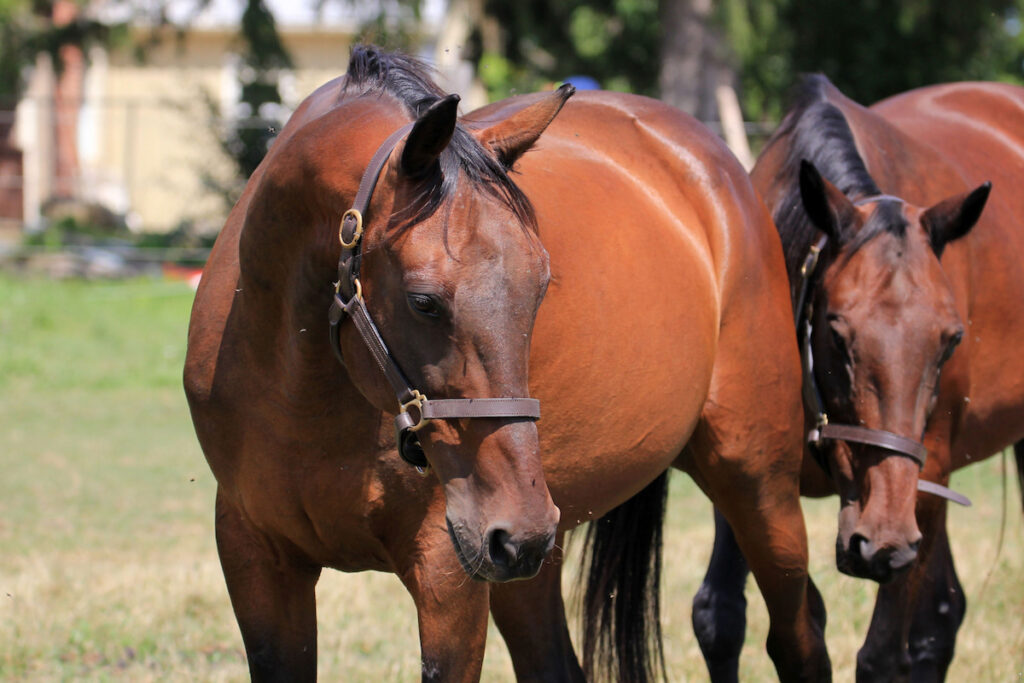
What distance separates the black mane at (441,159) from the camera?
2.28 m

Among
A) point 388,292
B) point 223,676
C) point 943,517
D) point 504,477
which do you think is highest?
point 388,292

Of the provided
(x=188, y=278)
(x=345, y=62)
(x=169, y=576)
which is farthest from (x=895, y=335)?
(x=188, y=278)

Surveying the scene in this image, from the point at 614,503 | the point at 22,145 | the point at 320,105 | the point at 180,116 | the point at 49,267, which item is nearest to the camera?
the point at 320,105

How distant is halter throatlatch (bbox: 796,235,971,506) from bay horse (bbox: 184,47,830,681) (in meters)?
0.10

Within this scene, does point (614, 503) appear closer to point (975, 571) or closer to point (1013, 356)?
point (1013, 356)

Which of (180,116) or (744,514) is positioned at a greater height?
(744,514)

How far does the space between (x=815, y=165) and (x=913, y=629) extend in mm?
1722

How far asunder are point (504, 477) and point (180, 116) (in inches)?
632

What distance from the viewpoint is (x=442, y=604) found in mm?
2602

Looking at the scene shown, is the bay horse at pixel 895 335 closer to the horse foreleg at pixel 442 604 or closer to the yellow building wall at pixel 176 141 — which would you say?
the horse foreleg at pixel 442 604

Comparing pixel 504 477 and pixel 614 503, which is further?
pixel 614 503

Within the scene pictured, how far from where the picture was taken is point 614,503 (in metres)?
3.31

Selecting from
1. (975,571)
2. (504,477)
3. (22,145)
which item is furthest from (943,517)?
(22,145)

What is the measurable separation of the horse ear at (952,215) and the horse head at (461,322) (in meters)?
1.84
